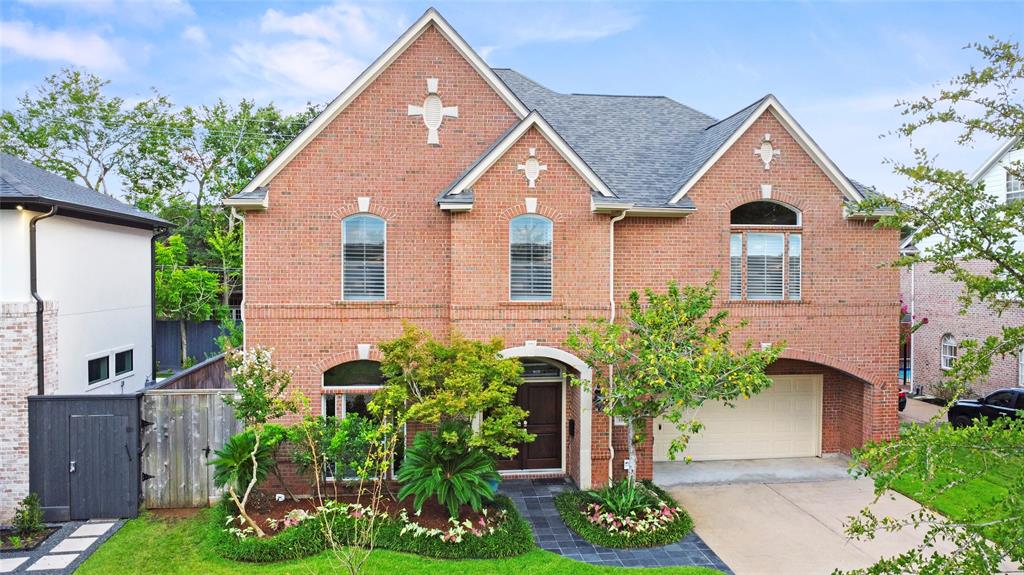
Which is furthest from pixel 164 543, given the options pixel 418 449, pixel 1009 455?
pixel 1009 455

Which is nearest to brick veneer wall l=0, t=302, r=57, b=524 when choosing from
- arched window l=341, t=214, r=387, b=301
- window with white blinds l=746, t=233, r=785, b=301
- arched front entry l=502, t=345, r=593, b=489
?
arched window l=341, t=214, r=387, b=301

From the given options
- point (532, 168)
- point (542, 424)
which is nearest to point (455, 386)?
point (542, 424)

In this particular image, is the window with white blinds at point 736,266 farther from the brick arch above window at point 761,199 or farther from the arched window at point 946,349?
the arched window at point 946,349

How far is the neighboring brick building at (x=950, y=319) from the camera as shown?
63.5 ft

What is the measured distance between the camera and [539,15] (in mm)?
13320

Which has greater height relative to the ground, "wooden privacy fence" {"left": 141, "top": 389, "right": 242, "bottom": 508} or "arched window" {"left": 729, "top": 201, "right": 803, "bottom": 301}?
"arched window" {"left": 729, "top": 201, "right": 803, "bottom": 301}

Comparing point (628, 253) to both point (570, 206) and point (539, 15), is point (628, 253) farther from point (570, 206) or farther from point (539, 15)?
point (539, 15)

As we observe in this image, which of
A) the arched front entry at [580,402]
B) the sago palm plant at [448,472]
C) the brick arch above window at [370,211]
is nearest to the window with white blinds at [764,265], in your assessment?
the arched front entry at [580,402]

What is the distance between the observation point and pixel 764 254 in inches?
517

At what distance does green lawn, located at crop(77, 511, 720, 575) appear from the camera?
8.42 metres

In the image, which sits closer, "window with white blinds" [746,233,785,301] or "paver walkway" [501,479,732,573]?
"paver walkway" [501,479,732,573]

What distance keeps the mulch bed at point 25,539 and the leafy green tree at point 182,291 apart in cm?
1343

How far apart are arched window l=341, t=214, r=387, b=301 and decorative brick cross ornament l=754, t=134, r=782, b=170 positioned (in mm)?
7786

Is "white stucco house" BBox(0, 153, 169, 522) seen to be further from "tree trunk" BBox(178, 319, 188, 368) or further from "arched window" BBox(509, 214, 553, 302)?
"arched window" BBox(509, 214, 553, 302)
